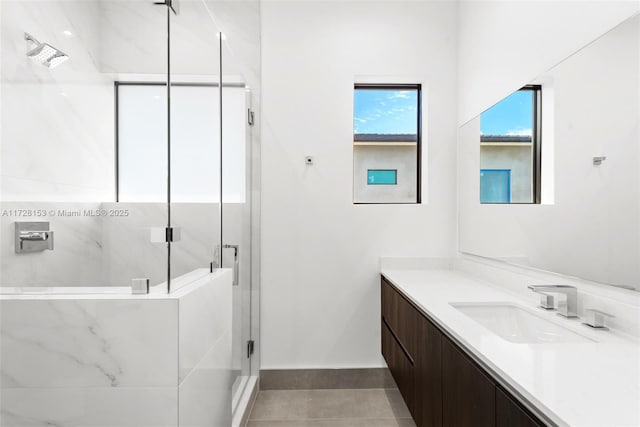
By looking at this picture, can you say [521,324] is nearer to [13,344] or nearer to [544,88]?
[544,88]

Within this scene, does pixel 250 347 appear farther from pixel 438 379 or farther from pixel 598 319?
pixel 598 319

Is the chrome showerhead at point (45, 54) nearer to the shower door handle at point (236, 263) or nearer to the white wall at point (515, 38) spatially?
the shower door handle at point (236, 263)

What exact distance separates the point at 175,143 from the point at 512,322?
5.16ft

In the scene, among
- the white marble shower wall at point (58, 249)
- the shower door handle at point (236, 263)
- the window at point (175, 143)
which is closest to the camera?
the white marble shower wall at point (58, 249)

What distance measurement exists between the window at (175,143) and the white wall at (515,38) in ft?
4.91

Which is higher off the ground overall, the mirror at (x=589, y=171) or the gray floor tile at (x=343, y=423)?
the mirror at (x=589, y=171)

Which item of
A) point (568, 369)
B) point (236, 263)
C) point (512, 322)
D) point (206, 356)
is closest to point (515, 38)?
point (512, 322)

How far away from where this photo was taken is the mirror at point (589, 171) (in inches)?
48.1

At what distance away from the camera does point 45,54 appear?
0.97 meters

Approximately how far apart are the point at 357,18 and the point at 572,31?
1.52 meters

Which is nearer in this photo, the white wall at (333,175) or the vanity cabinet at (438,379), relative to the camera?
the vanity cabinet at (438,379)

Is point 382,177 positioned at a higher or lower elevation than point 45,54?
lower

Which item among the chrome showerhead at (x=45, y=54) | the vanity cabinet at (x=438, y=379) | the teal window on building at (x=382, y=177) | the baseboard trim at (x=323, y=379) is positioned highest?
the chrome showerhead at (x=45, y=54)

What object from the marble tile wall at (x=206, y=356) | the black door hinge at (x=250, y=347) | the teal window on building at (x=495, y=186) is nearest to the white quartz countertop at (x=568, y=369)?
the teal window on building at (x=495, y=186)
